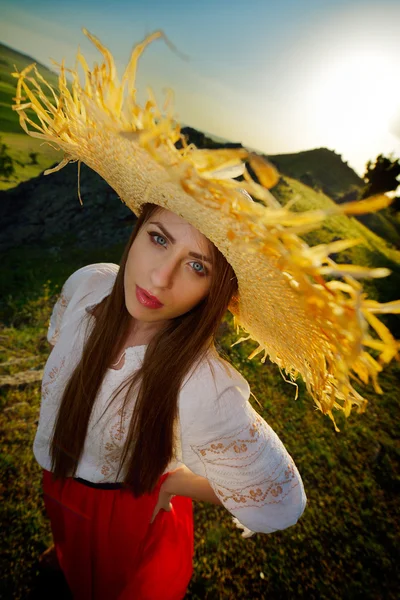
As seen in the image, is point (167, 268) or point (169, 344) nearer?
point (167, 268)

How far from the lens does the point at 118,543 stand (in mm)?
1737

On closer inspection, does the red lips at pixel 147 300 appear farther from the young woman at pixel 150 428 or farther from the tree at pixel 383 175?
the tree at pixel 383 175

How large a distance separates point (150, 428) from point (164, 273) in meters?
0.81

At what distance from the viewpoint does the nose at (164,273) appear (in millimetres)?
1381

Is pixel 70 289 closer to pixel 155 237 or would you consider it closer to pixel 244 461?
pixel 155 237

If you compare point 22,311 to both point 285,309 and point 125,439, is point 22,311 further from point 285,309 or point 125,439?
point 285,309

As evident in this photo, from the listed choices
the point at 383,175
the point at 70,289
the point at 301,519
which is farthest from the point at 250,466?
the point at 383,175

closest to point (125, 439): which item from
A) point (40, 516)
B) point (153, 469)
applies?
point (153, 469)

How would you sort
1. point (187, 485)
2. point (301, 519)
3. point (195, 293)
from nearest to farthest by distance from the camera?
point (195, 293)
point (187, 485)
point (301, 519)

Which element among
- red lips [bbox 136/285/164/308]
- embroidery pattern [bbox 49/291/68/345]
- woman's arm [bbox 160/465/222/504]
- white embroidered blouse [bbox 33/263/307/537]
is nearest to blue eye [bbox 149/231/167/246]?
red lips [bbox 136/285/164/308]

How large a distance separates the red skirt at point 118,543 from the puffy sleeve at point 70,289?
1.01m

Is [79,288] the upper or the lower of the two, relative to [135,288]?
lower

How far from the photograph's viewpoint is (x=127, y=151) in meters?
1.20

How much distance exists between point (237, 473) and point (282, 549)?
2673mm
